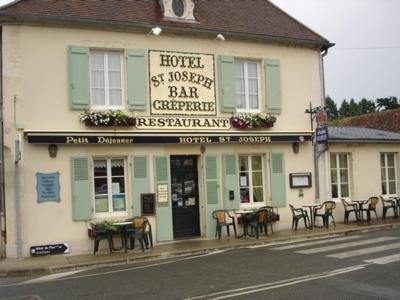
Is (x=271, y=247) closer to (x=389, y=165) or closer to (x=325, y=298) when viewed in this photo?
(x=325, y=298)

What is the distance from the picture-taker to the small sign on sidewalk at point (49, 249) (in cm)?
1296

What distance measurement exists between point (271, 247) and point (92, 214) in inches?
182

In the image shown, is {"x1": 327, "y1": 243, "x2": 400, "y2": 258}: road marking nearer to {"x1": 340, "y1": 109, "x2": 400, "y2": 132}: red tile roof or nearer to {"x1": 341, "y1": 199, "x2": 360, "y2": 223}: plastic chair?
{"x1": 341, "y1": 199, "x2": 360, "y2": 223}: plastic chair

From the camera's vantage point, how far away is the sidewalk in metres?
11.5

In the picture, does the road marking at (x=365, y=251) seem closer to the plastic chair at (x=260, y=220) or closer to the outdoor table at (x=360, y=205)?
the plastic chair at (x=260, y=220)

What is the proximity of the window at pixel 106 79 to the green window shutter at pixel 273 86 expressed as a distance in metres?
4.60

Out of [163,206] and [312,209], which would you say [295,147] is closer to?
[312,209]

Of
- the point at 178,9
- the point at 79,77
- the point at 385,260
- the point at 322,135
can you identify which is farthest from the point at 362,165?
the point at 79,77

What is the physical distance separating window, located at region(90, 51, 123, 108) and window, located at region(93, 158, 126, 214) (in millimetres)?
1570

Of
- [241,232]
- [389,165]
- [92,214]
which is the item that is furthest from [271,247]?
[389,165]

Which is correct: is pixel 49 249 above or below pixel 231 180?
below

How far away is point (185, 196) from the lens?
50.6 feet

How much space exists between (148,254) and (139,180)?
2.40 metres

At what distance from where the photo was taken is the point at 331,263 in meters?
10.2
